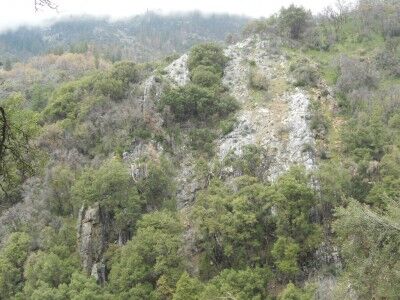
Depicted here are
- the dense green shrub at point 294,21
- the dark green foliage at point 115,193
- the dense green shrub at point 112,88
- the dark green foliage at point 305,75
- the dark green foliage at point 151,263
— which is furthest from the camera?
the dense green shrub at point 294,21

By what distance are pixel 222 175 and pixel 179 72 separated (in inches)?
633

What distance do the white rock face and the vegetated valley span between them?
0.60 ft

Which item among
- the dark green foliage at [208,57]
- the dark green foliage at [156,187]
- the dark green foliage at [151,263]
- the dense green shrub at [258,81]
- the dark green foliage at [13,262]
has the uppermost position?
the dark green foliage at [208,57]

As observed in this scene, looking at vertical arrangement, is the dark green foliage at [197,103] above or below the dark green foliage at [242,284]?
above

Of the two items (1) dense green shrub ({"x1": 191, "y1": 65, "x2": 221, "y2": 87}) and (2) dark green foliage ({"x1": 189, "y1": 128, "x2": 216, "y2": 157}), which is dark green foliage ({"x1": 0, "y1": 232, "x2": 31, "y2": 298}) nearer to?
(2) dark green foliage ({"x1": 189, "y1": 128, "x2": 216, "y2": 157})

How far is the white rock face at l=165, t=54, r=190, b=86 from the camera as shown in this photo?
169 ft

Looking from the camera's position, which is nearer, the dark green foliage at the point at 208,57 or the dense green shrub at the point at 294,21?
the dark green foliage at the point at 208,57

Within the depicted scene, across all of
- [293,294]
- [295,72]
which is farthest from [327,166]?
[295,72]

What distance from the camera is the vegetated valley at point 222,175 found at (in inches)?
1261

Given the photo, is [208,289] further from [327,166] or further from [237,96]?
[237,96]

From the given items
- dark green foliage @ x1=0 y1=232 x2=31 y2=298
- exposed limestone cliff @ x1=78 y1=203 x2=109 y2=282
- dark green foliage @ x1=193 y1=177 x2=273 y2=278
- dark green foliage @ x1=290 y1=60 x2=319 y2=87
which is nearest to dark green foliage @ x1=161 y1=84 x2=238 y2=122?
dark green foliage @ x1=290 y1=60 x2=319 y2=87

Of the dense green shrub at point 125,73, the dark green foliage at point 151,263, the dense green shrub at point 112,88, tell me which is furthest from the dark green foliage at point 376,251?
the dense green shrub at point 125,73

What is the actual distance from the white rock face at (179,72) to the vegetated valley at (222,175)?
7.2 inches

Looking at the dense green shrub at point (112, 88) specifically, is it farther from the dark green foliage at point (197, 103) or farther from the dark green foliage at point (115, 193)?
the dark green foliage at point (115, 193)
